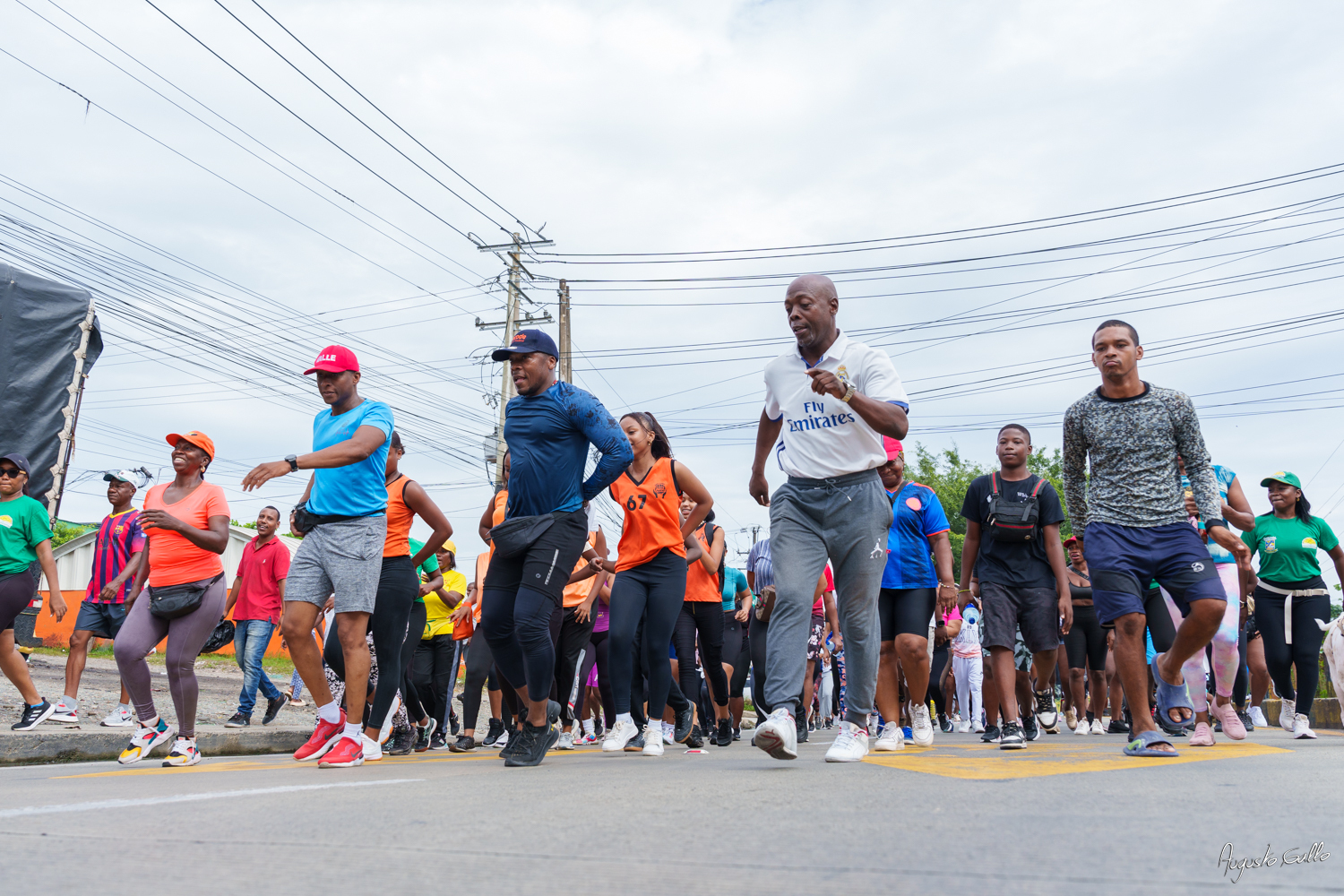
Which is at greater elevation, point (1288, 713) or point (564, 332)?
point (564, 332)

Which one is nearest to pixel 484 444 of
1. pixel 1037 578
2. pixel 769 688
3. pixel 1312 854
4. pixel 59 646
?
pixel 59 646

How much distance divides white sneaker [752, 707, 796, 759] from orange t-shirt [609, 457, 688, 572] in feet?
8.27

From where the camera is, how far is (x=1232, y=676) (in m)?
8.18

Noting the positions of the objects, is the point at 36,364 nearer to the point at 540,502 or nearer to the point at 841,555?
the point at 540,502

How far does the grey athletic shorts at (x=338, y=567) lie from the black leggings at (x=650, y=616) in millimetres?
1641

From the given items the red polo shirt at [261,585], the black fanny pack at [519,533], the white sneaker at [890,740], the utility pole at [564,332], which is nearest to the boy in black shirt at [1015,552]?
the white sneaker at [890,740]

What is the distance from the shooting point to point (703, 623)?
331 inches

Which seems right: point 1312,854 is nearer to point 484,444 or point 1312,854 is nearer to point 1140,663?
point 1140,663

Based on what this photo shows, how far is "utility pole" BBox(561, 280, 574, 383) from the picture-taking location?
31359 millimetres

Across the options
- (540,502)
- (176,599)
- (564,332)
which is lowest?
(176,599)

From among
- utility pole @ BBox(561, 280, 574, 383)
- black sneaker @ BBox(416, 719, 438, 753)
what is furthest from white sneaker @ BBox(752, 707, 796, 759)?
utility pole @ BBox(561, 280, 574, 383)

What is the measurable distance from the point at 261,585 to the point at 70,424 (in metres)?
2.52

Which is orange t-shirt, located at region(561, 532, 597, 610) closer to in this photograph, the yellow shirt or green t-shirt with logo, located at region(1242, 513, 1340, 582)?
the yellow shirt

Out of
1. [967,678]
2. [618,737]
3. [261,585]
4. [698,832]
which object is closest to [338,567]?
[618,737]
